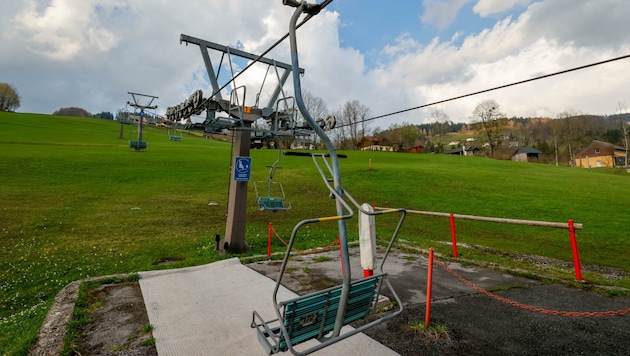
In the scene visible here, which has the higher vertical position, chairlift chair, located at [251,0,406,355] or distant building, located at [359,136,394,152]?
distant building, located at [359,136,394,152]

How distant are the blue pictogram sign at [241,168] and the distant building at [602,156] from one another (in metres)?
94.0

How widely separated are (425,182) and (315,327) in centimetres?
2439

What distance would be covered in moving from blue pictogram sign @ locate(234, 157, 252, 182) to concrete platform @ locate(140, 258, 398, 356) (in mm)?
2483

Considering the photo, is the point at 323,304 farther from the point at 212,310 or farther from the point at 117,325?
the point at 117,325

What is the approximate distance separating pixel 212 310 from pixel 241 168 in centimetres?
449

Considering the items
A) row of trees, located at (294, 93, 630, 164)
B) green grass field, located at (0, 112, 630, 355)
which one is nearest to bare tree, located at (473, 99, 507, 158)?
row of trees, located at (294, 93, 630, 164)

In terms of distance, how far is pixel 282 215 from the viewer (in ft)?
53.7

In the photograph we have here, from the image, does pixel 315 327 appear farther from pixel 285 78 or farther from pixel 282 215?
pixel 282 215

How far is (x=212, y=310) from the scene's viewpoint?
4688 mm

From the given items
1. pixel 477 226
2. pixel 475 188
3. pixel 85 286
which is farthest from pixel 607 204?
pixel 85 286

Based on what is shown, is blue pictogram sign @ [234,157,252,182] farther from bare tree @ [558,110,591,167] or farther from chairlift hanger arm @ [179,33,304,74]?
bare tree @ [558,110,591,167]

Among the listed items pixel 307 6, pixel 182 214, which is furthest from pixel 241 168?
pixel 182 214

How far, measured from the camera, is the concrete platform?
3.60 m

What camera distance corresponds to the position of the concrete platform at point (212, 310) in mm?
3604
